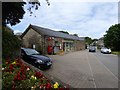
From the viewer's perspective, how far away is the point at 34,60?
12.4 metres

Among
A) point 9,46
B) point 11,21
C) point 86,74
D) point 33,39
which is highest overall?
point 11,21

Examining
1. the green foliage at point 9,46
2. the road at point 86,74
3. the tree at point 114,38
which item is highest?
the tree at point 114,38

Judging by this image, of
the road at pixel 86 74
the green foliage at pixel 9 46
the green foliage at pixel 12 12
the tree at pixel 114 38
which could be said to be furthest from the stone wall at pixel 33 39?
the tree at pixel 114 38

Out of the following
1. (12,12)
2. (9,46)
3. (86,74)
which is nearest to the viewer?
(9,46)

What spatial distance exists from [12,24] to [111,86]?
9.68 metres

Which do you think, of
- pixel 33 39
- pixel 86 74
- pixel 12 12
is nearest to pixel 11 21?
pixel 12 12

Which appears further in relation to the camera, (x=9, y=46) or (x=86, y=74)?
(x=86, y=74)

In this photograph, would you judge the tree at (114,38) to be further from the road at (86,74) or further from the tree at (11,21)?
the tree at (11,21)

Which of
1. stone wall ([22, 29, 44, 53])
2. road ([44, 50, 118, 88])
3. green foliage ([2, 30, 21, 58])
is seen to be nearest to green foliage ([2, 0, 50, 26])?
green foliage ([2, 30, 21, 58])

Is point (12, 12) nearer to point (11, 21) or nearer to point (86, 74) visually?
point (11, 21)

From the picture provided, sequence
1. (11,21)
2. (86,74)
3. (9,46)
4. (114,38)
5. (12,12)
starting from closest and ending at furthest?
(9,46) → (86,74) → (12,12) → (11,21) → (114,38)

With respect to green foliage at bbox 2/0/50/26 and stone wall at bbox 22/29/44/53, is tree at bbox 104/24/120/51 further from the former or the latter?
green foliage at bbox 2/0/50/26

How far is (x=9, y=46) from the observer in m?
9.34

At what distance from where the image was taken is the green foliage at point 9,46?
8.83 metres
